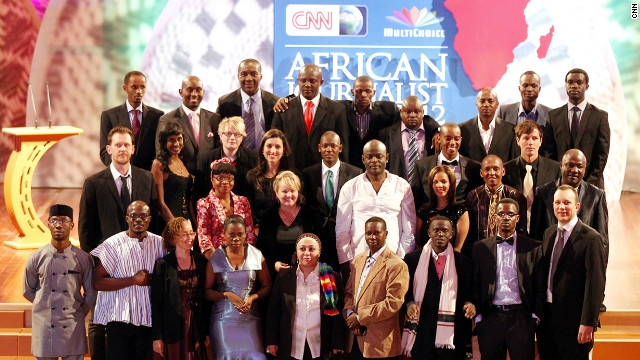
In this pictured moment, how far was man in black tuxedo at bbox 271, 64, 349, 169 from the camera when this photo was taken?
6062 mm

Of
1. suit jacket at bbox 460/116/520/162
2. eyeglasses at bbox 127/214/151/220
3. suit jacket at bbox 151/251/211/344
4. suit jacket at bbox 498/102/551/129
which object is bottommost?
suit jacket at bbox 151/251/211/344

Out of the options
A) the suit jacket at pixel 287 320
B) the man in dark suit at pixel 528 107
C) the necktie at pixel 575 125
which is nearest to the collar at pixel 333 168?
the suit jacket at pixel 287 320

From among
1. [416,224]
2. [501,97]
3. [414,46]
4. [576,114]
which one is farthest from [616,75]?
[416,224]

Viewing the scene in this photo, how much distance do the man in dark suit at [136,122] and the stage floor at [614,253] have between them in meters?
1.31

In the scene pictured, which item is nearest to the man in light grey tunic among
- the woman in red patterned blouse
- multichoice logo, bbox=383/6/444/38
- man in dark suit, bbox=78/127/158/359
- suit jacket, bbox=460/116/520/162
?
man in dark suit, bbox=78/127/158/359

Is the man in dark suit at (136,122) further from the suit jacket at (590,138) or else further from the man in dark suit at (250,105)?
the suit jacket at (590,138)

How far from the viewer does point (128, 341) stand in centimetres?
500

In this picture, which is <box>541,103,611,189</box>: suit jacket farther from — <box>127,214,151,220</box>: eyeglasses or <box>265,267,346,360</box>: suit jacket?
<box>127,214,151,220</box>: eyeglasses

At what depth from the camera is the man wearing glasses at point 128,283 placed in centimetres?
496

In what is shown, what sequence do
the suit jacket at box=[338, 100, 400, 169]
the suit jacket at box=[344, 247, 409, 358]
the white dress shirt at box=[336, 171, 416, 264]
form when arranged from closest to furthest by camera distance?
the suit jacket at box=[344, 247, 409, 358] → the white dress shirt at box=[336, 171, 416, 264] → the suit jacket at box=[338, 100, 400, 169]

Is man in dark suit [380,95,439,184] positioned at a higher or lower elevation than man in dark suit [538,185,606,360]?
higher

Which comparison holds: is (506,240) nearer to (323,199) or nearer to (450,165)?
(450,165)

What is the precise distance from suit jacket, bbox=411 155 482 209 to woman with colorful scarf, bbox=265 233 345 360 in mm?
886

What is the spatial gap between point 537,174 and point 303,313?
6.02 ft
